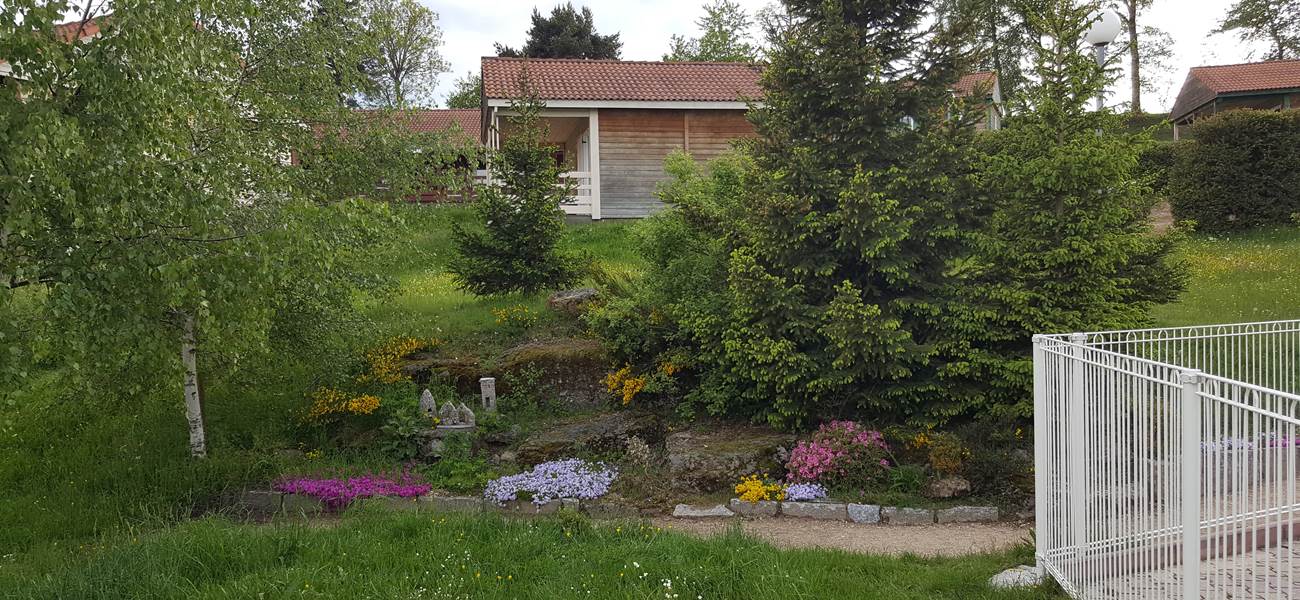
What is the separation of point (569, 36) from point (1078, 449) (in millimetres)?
39301

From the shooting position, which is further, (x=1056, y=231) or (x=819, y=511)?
(x=1056, y=231)

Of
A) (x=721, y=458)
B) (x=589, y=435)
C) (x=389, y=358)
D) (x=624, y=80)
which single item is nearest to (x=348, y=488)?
(x=589, y=435)

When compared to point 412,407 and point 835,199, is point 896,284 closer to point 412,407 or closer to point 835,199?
point 835,199

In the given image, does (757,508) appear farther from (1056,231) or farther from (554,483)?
(1056,231)

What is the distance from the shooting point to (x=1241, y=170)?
58.9 ft

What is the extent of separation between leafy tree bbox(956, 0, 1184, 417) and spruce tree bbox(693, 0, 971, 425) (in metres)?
0.38

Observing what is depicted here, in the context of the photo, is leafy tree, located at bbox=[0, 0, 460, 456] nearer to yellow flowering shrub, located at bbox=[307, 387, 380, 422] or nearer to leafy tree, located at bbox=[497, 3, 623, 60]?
yellow flowering shrub, located at bbox=[307, 387, 380, 422]

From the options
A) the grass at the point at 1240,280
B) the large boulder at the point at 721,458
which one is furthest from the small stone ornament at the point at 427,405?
the grass at the point at 1240,280

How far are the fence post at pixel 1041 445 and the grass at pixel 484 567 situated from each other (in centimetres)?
39

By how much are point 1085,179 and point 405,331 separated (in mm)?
8334

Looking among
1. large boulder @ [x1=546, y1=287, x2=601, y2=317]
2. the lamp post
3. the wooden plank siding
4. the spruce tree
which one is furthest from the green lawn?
the wooden plank siding

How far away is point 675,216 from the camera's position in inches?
444

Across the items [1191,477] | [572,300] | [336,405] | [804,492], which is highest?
Answer: [572,300]

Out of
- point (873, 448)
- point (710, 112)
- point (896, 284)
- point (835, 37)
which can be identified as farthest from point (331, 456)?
point (710, 112)
